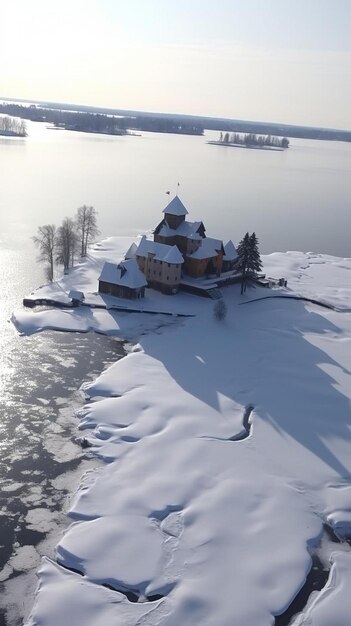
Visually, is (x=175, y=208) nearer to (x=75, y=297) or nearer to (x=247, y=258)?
(x=247, y=258)

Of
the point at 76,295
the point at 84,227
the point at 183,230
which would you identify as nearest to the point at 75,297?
the point at 76,295

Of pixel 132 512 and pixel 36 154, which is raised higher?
pixel 36 154

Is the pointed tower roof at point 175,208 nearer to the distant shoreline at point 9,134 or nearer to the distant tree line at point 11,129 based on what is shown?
the distant shoreline at point 9,134

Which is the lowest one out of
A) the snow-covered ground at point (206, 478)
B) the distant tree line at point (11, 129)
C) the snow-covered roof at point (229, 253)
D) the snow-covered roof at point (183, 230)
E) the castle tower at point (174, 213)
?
the snow-covered ground at point (206, 478)

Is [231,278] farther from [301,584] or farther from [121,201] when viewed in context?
[121,201]

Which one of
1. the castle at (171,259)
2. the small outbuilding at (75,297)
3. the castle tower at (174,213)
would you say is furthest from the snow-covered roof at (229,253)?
Result: the small outbuilding at (75,297)

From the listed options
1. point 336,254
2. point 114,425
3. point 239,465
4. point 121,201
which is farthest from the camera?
point 121,201

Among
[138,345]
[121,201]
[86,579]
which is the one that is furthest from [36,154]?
[86,579]
